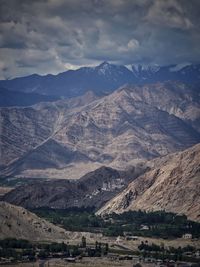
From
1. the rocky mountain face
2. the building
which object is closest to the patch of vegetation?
the building

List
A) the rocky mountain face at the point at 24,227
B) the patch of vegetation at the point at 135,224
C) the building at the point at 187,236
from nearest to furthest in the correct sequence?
the rocky mountain face at the point at 24,227
the building at the point at 187,236
the patch of vegetation at the point at 135,224

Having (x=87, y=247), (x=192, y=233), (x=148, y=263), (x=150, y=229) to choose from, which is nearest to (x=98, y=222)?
(x=150, y=229)

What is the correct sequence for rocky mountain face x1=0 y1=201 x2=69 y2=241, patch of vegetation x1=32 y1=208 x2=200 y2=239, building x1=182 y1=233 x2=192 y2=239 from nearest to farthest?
rocky mountain face x1=0 y1=201 x2=69 y2=241
building x1=182 y1=233 x2=192 y2=239
patch of vegetation x1=32 y1=208 x2=200 y2=239

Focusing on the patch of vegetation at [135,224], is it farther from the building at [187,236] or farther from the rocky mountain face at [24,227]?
the rocky mountain face at [24,227]

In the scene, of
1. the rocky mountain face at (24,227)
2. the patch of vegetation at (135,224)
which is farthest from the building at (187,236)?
the rocky mountain face at (24,227)

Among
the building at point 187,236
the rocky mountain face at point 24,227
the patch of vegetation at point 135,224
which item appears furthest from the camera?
the patch of vegetation at point 135,224

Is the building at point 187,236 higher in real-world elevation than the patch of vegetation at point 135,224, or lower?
lower

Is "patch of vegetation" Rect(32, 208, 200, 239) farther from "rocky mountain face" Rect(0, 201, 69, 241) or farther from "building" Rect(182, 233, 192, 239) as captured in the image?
"rocky mountain face" Rect(0, 201, 69, 241)

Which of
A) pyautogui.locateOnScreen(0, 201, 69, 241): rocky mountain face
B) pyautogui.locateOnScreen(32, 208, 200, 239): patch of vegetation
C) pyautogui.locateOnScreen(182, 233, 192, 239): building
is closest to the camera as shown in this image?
pyautogui.locateOnScreen(0, 201, 69, 241): rocky mountain face
